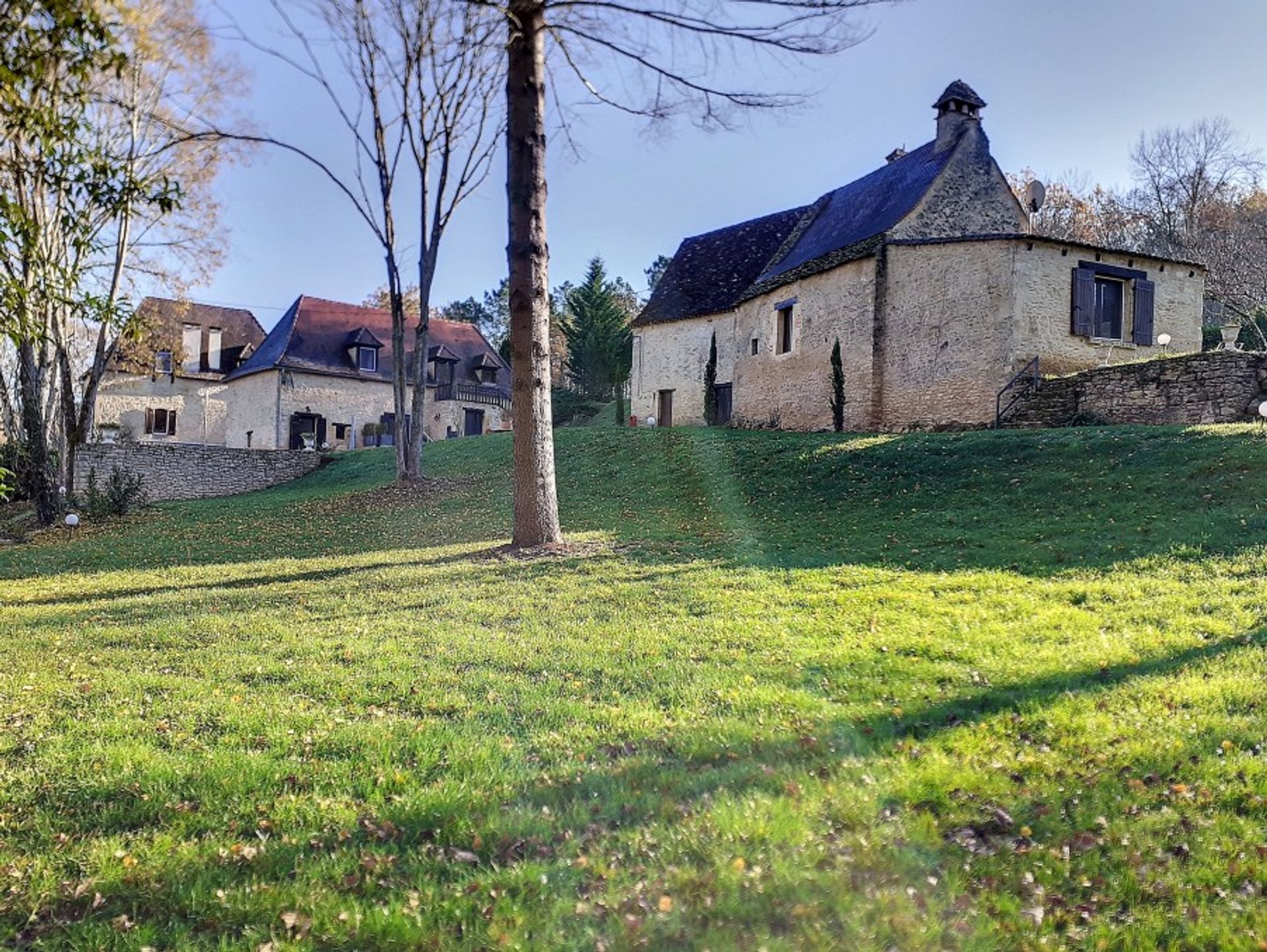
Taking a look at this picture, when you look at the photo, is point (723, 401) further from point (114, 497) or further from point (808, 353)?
point (114, 497)

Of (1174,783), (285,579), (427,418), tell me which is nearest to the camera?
(1174,783)

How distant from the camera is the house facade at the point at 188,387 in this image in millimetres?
36875

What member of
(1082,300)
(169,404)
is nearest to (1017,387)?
(1082,300)

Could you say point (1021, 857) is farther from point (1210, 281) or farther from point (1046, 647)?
point (1210, 281)

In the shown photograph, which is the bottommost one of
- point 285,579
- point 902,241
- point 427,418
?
point 285,579

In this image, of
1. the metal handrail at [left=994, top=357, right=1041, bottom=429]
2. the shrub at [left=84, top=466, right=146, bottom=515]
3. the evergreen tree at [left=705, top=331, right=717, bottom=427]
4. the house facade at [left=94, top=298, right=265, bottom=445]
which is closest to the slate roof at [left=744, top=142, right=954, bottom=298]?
the evergreen tree at [left=705, top=331, right=717, bottom=427]

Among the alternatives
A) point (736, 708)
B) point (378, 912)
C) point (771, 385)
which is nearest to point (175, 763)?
point (378, 912)

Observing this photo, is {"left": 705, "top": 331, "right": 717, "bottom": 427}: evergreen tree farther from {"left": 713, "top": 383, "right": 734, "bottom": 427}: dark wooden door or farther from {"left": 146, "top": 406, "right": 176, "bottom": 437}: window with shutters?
{"left": 146, "top": 406, "right": 176, "bottom": 437}: window with shutters

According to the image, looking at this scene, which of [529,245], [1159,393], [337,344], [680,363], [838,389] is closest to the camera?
[529,245]

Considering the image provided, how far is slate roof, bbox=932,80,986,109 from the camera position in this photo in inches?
858

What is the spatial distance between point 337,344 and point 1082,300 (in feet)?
99.4

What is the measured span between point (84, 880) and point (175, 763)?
91 cm

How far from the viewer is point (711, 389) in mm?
27844

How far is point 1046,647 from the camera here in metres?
5.04
